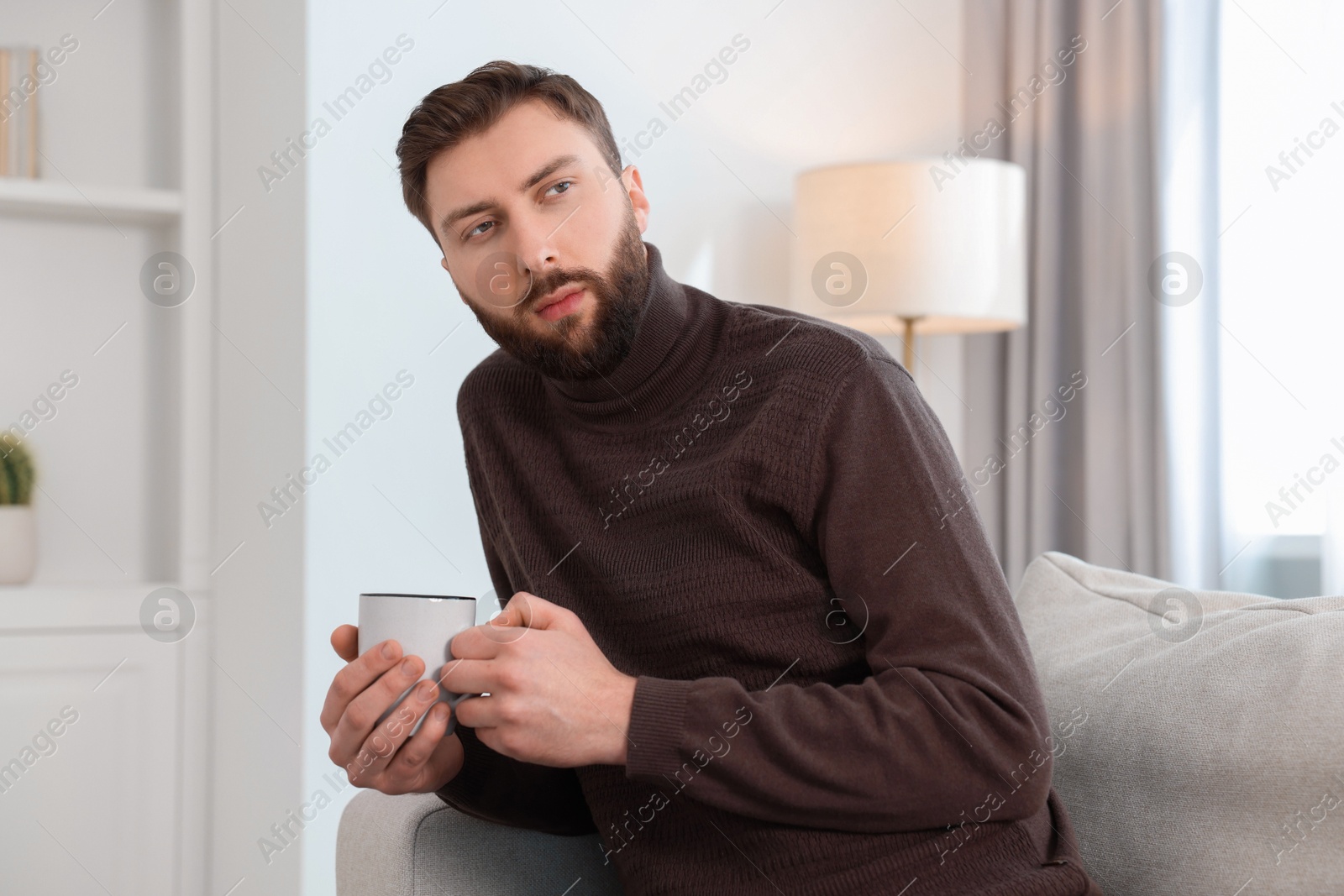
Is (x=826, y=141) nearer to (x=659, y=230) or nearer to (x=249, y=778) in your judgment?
(x=659, y=230)

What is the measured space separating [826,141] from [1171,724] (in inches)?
82.5

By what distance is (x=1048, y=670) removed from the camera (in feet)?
3.86

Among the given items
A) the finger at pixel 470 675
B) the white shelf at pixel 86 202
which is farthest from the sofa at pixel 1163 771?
the white shelf at pixel 86 202

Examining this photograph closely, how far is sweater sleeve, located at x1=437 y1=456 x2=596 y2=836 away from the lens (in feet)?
3.66

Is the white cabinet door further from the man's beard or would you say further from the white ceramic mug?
the white ceramic mug

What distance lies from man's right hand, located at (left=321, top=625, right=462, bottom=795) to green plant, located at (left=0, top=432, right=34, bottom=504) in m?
1.42

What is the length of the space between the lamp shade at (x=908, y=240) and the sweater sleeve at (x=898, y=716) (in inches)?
59.4

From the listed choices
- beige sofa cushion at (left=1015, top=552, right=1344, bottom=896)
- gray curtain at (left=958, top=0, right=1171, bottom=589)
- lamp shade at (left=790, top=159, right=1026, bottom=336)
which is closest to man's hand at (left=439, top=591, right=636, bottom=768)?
beige sofa cushion at (left=1015, top=552, right=1344, bottom=896)

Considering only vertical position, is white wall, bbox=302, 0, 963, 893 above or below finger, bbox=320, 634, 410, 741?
above

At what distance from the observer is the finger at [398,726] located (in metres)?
0.89

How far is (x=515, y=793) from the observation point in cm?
115

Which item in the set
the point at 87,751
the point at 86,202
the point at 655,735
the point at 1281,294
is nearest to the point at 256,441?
the point at 86,202

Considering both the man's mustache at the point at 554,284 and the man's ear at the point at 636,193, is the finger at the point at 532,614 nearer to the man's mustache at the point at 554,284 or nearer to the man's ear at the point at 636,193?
the man's mustache at the point at 554,284

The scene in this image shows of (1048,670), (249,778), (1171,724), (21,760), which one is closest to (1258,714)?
(1171,724)
